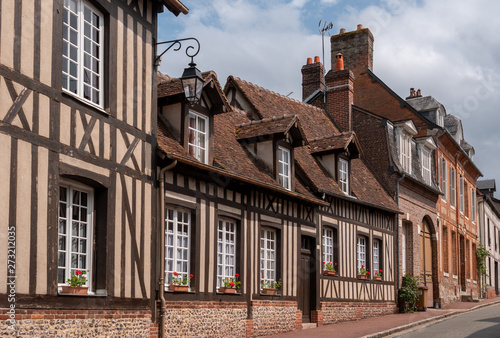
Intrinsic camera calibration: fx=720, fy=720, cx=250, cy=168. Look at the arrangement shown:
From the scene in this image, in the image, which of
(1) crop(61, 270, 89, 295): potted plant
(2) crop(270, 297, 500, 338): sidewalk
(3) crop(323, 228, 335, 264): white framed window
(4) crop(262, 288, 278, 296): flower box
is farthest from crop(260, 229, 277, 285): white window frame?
(1) crop(61, 270, 89, 295): potted plant

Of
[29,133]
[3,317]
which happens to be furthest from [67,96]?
[3,317]

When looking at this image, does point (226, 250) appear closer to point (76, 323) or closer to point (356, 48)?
point (76, 323)

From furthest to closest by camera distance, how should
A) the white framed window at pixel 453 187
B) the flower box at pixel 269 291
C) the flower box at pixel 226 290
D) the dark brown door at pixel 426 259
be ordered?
the white framed window at pixel 453 187 → the dark brown door at pixel 426 259 → the flower box at pixel 269 291 → the flower box at pixel 226 290

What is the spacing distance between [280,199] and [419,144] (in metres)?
10.6

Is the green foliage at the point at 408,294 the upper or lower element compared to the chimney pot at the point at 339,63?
lower


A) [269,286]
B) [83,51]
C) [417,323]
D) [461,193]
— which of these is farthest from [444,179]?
[83,51]

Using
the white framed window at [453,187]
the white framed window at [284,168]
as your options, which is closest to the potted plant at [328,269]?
the white framed window at [284,168]

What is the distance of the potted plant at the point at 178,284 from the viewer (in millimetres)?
11859

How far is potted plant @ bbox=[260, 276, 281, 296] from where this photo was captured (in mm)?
14766

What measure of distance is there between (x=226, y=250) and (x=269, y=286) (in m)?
1.75

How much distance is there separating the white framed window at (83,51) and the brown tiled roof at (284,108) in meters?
8.23

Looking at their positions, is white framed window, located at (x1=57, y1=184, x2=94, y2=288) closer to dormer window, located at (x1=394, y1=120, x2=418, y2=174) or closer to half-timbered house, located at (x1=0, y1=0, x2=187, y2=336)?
half-timbered house, located at (x1=0, y1=0, x2=187, y2=336)

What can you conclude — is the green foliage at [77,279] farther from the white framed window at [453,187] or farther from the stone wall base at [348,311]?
the white framed window at [453,187]

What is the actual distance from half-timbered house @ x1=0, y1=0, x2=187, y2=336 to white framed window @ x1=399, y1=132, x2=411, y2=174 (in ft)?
42.6
